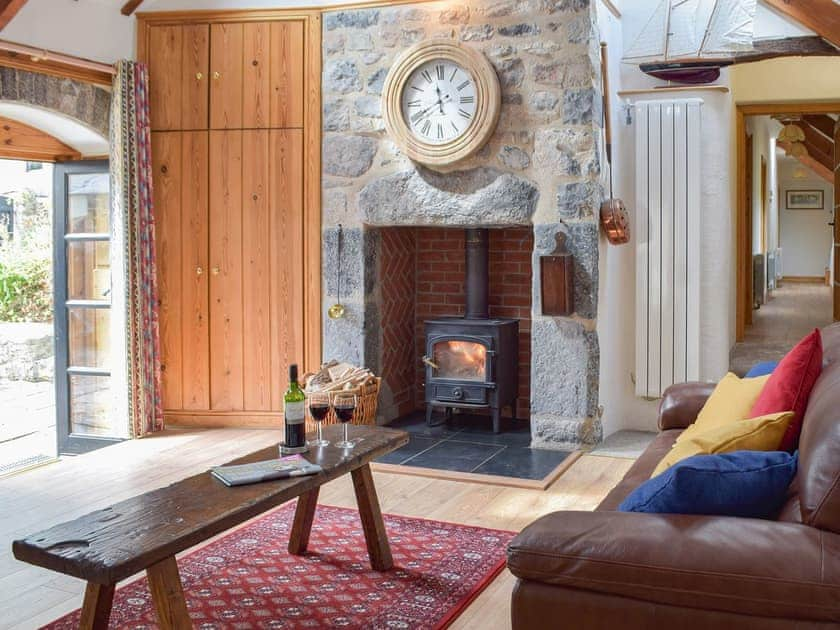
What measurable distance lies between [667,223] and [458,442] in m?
1.78

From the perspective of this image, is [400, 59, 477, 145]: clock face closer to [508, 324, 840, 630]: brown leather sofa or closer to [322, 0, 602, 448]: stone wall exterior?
[322, 0, 602, 448]: stone wall exterior

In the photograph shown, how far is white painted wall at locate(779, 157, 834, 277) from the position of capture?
18391 millimetres

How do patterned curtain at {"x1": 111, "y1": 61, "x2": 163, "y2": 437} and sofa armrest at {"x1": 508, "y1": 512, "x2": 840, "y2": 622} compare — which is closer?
sofa armrest at {"x1": 508, "y1": 512, "x2": 840, "y2": 622}

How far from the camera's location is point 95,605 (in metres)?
2.35

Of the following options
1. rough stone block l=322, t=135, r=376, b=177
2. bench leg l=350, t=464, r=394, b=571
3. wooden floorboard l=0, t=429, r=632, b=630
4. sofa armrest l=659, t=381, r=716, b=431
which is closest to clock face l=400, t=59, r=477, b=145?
rough stone block l=322, t=135, r=376, b=177

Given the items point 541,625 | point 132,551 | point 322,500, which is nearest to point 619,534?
point 541,625

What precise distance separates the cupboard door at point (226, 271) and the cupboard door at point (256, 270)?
39mm

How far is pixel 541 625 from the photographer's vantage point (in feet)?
6.52

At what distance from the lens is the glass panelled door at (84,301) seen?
562 centimetres

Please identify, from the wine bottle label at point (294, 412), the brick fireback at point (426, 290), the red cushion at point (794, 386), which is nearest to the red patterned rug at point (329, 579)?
the wine bottle label at point (294, 412)

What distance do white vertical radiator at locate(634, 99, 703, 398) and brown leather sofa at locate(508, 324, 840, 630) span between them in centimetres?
329

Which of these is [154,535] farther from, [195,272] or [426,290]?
[426,290]

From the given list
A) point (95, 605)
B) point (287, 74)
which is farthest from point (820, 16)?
point (95, 605)

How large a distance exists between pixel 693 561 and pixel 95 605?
4.96 ft
